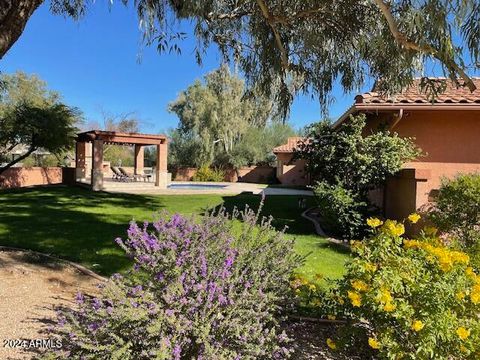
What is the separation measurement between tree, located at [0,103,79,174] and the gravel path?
1568 centimetres

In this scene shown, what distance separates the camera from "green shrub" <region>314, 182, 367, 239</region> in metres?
8.77

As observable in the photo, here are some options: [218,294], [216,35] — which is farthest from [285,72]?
[218,294]

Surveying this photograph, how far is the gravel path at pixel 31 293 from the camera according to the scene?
137 inches

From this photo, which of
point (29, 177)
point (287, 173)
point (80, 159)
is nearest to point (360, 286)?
point (80, 159)

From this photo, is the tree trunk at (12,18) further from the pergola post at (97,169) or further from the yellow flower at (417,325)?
the pergola post at (97,169)

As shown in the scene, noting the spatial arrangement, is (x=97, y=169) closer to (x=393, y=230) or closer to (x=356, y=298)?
(x=393, y=230)

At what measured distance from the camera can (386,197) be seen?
1020 centimetres

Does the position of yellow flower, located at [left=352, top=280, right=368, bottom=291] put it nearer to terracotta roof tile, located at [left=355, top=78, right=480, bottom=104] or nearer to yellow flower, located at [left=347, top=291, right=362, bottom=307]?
yellow flower, located at [left=347, top=291, right=362, bottom=307]

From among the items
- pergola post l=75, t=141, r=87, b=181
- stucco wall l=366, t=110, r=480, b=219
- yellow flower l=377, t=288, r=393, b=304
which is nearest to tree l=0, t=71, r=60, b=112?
pergola post l=75, t=141, r=87, b=181

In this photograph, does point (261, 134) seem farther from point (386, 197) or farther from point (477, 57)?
point (477, 57)

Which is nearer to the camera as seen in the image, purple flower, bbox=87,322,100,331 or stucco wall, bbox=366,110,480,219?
purple flower, bbox=87,322,100,331

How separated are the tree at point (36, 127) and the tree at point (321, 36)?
1316cm

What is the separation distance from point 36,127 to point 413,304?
2081 centimetres

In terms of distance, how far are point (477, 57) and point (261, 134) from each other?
3440cm
